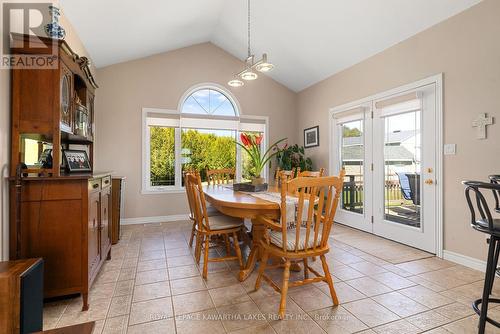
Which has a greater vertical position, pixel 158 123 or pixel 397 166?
pixel 158 123

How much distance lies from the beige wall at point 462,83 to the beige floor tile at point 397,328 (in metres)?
1.49

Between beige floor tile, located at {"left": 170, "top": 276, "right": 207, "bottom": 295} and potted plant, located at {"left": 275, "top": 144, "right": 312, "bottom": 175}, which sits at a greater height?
potted plant, located at {"left": 275, "top": 144, "right": 312, "bottom": 175}

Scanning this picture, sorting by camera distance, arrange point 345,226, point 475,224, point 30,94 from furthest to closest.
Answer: point 345,226 → point 30,94 → point 475,224

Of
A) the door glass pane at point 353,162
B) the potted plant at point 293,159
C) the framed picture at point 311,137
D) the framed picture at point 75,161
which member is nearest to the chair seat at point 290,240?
the framed picture at point 75,161

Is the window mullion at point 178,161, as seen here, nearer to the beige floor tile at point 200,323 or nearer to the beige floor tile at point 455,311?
the beige floor tile at point 200,323

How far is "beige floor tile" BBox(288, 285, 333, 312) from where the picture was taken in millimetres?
1885

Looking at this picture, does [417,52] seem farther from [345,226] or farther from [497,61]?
[345,226]

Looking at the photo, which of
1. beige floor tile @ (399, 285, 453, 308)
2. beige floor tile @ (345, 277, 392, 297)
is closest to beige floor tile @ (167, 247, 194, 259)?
Result: beige floor tile @ (345, 277, 392, 297)

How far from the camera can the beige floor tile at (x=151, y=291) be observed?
2.01 metres

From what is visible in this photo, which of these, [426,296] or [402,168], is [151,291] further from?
[402,168]

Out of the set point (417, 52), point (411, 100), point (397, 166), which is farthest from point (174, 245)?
point (417, 52)

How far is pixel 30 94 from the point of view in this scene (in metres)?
1.81

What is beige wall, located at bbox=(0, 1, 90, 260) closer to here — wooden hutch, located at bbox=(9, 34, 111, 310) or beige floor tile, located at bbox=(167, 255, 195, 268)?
wooden hutch, located at bbox=(9, 34, 111, 310)

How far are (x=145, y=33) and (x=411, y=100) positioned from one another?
373 cm
